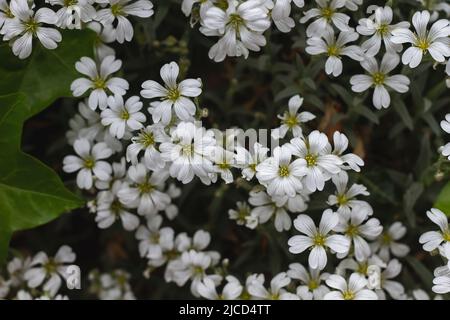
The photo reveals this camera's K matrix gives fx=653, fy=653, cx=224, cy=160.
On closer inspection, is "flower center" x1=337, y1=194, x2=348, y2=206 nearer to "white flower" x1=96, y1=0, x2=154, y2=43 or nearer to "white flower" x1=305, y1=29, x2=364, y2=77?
"white flower" x1=305, y1=29, x2=364, y2=77

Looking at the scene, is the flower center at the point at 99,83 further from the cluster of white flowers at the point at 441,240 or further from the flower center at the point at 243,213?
the cluster of white flowers at the point at 441,240

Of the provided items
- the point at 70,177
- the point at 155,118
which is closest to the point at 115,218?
the point at 70,177

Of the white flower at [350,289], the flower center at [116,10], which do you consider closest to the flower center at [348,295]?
the white flower at [350,289]

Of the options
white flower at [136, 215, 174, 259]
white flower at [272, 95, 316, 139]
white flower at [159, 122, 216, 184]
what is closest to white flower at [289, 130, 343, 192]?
white flower at [272, 95, 316, 139]

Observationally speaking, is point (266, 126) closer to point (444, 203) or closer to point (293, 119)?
point (293, 119)

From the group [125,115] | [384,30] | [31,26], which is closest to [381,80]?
[384,30]
